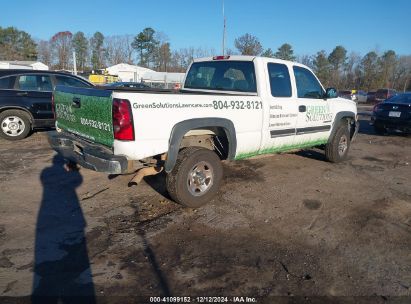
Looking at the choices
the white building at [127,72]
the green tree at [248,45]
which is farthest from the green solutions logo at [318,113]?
the white building at [127,72]

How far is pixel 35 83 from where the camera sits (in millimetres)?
8516

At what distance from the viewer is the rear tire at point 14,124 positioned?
8242 mm

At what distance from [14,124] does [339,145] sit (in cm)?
782

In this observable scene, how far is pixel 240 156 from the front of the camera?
496 cm

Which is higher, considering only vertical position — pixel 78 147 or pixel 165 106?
pixel 165 106

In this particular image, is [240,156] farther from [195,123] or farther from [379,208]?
[379,208]

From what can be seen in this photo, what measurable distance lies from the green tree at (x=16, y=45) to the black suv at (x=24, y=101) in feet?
251

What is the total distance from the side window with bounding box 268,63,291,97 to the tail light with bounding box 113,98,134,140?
256cm

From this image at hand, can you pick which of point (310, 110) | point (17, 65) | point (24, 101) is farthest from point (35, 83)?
point (17, 65)

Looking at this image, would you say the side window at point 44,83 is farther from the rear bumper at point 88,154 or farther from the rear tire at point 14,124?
the rear bumper at point 88,154

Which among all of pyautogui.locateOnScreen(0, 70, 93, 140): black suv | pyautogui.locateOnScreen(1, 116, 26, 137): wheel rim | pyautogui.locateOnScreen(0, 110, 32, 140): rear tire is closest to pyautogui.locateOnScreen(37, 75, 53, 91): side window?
pyautogui.locateOnScreen(0, 70, 93, 140): black suv

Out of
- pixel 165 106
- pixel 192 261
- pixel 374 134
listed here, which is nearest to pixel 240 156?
pixel 165 106

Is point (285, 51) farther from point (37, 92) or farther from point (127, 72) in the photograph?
point (37, 92)

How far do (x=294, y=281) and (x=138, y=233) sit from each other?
178cm
